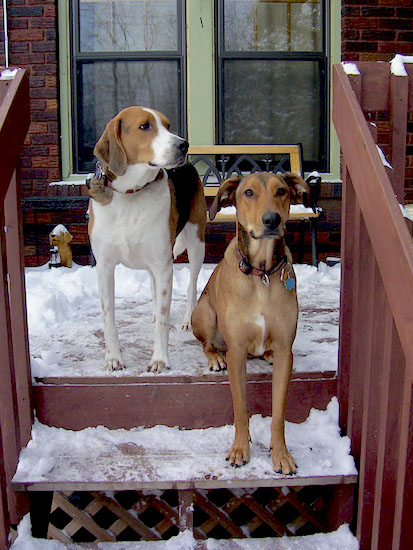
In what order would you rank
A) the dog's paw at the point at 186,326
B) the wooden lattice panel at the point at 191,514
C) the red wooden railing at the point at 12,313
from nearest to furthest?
1. the red wooden railing at the point at 12,313
2. the wooden lattice panel at the point at 191,514
3. the dog's paw at the point at 186,326

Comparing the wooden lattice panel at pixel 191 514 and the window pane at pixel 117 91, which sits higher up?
the window pane at pixel 117 91

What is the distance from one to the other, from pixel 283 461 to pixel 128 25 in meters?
4.91

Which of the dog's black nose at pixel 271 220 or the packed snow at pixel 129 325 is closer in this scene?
the dog's black nose at pixel 271 220

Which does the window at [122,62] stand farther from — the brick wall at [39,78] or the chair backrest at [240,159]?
the chair backrest at [240,159]

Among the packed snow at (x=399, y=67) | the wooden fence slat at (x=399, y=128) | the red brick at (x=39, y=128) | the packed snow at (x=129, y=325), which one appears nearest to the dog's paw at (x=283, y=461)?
the packed snow at (x=129, y=325)

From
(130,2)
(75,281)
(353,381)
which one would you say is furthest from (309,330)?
(130,2)

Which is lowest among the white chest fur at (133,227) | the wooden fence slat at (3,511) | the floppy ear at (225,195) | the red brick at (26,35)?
the wooden fence slat at (3,511)

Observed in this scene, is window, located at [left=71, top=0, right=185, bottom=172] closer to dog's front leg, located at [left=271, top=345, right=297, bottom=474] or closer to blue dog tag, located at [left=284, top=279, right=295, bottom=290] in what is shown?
blue dog tag, located at [left=284, top=279, right=295, bottom=290]

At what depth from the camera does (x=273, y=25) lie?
19.0ft

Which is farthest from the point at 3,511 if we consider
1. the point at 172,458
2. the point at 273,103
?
the point at 273,103

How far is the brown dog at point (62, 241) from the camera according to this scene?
5.23 metres

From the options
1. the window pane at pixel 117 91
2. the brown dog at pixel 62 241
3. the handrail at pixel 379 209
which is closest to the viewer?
the handrail at pixel 379 209

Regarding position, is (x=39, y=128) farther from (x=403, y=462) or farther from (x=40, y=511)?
(x=403, y=462)

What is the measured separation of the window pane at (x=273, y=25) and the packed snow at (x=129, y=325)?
7.72ft
